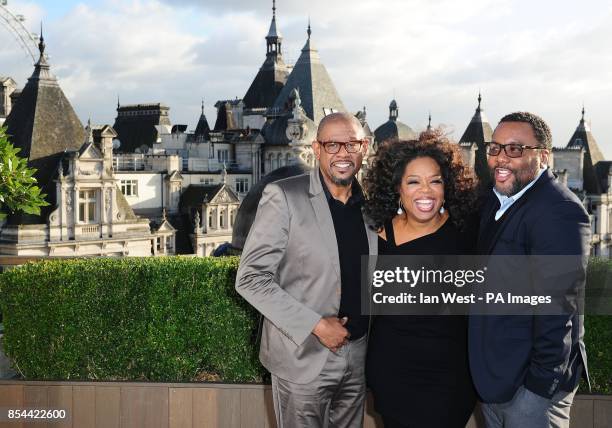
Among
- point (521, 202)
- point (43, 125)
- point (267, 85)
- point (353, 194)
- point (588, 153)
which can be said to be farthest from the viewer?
point (267, 85)

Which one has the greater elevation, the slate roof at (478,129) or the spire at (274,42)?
the spire at (274,42)

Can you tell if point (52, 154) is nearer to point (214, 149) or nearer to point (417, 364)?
point (214, 149)

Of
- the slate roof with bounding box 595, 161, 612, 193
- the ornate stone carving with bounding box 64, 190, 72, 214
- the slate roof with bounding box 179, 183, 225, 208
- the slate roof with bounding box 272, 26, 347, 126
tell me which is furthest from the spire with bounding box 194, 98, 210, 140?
the ornate stone carving with bounding box 64, 190, 72, 214

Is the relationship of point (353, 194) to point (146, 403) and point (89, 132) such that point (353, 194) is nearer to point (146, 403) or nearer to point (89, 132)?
point (146, 403)

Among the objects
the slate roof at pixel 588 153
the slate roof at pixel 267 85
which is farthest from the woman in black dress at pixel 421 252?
the slate roof at pixel 267 85

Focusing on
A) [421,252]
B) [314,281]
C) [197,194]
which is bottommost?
[314,281]

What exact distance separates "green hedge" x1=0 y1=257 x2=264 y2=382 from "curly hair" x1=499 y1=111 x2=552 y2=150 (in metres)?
3.07

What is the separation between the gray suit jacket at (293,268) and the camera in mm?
4031

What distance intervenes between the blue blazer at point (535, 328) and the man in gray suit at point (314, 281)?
649mm

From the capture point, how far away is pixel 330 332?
397cm

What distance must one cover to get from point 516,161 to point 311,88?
63.1m

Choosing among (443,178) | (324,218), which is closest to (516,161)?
(443,178)

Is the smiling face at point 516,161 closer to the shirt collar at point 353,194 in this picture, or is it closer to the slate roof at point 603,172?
the shirt collar at point 353,194

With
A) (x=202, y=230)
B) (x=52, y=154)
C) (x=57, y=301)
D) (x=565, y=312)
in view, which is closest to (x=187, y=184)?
(x=202, y=230)
